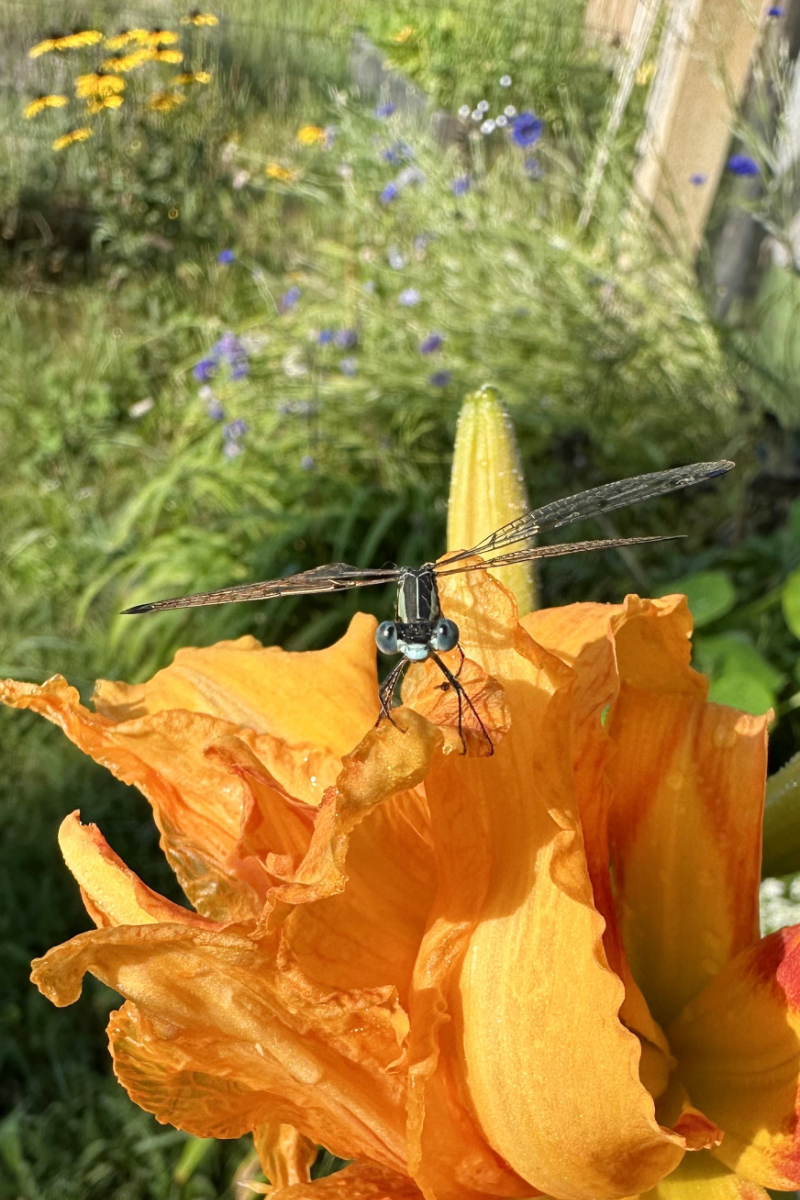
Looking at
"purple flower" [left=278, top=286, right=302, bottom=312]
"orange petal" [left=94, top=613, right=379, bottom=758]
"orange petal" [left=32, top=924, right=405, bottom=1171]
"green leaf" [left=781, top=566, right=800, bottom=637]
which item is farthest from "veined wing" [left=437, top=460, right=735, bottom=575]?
"purple flower" [left=278, top=286, right=302, bottom=312]

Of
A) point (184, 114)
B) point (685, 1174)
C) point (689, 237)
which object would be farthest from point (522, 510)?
point (184, 114)

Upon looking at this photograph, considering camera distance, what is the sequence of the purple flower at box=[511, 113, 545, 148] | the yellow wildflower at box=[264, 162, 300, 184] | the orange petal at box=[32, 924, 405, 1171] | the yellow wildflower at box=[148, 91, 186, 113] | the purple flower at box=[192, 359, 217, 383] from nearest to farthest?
the orange petal at box=[32, 924, 405, 1171] → the purple flower at box=[511, 113, 545, 148] → the purple flower at box=[192, 359, 217, 383] → the yellow wildflower at box=[264, 162, 300, 184] → the yellow wildflower at box=[148, 91, 186, 113]

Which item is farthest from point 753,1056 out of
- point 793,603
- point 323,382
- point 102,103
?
point 102,103

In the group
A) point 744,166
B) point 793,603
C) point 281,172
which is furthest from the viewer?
point 281,172

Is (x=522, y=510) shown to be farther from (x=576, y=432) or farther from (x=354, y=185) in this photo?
(x=354, y=185)

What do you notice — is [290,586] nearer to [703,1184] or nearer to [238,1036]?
[238,1036]

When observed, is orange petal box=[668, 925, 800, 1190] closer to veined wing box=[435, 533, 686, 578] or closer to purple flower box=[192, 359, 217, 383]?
veined wing box=[435, 533, 686, 578]
